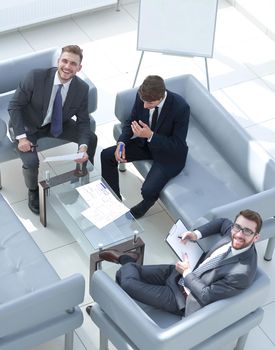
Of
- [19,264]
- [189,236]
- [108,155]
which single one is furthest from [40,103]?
[189,236]

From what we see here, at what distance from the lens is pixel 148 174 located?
5883 millimetres

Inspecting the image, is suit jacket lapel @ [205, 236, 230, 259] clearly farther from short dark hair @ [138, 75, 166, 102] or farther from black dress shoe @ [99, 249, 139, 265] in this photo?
short dark hair @ [138, 75, 166, 102]

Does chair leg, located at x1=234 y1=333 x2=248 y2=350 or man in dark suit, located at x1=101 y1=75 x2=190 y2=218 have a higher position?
man in dark suit, located at x1=101 y1=75 x2=190 y2=218

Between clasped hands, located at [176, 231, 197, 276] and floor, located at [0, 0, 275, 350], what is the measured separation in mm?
700

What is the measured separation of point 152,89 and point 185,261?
1.30m

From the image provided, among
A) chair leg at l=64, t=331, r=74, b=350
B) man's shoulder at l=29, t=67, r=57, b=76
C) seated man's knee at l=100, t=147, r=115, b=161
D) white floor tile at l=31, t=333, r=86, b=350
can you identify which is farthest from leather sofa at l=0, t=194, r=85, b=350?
man's shoulder at l=29, t=67, r=57, b=76

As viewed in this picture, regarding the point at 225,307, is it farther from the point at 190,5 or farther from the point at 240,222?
the point at 190,5

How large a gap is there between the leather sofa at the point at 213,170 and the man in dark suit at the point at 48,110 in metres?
0.35

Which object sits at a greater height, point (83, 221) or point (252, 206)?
point (252, 206)

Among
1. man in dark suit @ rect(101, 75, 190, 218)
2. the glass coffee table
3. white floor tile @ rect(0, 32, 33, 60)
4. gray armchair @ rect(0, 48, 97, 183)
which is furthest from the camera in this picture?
white floor tile @ rect(0, 32, 33, 60)

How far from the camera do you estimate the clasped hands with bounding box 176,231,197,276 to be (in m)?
4.86

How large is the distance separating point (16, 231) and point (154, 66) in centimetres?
298

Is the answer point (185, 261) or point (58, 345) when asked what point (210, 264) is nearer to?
point (185, 261)

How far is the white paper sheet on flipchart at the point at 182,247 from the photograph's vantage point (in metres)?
5.05
